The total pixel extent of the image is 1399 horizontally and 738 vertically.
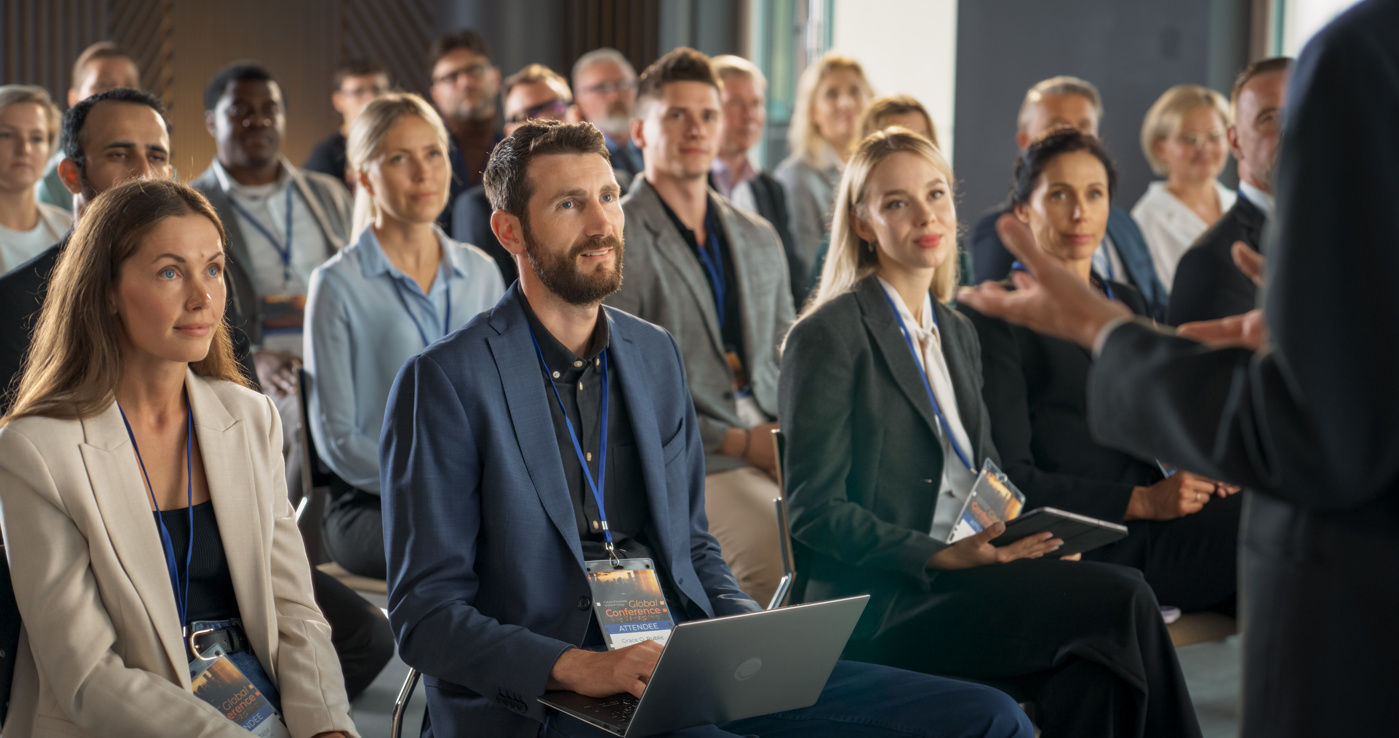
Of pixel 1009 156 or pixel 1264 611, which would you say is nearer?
pixel 1264 611

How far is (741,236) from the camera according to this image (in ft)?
13.3

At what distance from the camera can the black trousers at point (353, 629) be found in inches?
115

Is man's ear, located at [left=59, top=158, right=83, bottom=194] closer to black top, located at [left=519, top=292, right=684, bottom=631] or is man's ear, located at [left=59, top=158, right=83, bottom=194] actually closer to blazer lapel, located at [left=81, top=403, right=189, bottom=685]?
blazer lapel, located at [left=81, top=403, right=189, bottom=685]

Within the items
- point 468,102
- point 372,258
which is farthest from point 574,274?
point 468,102

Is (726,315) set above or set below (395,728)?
above

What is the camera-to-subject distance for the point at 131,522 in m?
1.78

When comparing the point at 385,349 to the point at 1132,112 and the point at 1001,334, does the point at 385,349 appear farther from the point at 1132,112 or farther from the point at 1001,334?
the point at 1132,112

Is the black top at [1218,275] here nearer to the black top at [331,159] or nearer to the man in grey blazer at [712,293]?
the man in grey blazer at [712,293]

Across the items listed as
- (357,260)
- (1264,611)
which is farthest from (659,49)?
(1264,611)

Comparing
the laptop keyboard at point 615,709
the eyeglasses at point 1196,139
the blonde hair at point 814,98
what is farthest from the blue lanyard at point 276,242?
the eyeglasses at point 1196,139

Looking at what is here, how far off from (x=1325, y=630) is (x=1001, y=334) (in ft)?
6.73

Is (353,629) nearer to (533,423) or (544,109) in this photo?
(533,423)

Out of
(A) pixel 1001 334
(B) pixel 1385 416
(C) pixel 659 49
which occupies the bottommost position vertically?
(A) pixel 1001 334

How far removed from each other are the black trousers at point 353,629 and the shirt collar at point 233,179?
2.13m
